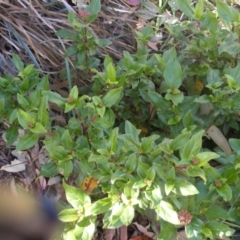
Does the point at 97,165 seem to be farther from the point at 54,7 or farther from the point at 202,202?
the point at 54,7

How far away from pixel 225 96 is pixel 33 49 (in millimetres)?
794

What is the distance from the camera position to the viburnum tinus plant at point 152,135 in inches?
50.6

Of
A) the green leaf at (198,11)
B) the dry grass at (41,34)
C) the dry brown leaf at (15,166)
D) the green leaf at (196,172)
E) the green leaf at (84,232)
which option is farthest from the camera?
the dry grass at (41,34)

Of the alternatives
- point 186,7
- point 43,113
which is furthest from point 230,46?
point 43,113

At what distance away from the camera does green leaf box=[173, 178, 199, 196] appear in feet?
4.05

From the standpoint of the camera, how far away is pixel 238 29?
60.0 inches

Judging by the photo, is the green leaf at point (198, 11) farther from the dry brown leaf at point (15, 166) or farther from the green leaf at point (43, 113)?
the dry brown leaf at point (15, 166)

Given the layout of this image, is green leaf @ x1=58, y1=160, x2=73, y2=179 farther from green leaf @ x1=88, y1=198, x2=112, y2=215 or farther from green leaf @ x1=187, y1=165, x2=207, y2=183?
green leaf @ x1=187, y1=165, x2=207, y2=183

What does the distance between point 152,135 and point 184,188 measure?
0.20m

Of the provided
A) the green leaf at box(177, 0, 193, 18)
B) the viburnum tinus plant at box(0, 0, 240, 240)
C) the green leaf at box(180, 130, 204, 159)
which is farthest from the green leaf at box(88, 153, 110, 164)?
the green leaf at box(177, 0, 193, 18)

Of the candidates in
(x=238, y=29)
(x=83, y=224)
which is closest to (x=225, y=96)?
(x=238, y=29)

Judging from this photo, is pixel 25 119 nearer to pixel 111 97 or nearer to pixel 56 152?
pixel 56 152

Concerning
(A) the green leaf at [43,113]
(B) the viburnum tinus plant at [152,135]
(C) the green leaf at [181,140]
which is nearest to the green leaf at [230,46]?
(B) the viburnum tinus plant at [152,135]

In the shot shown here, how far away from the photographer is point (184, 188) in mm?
1244
